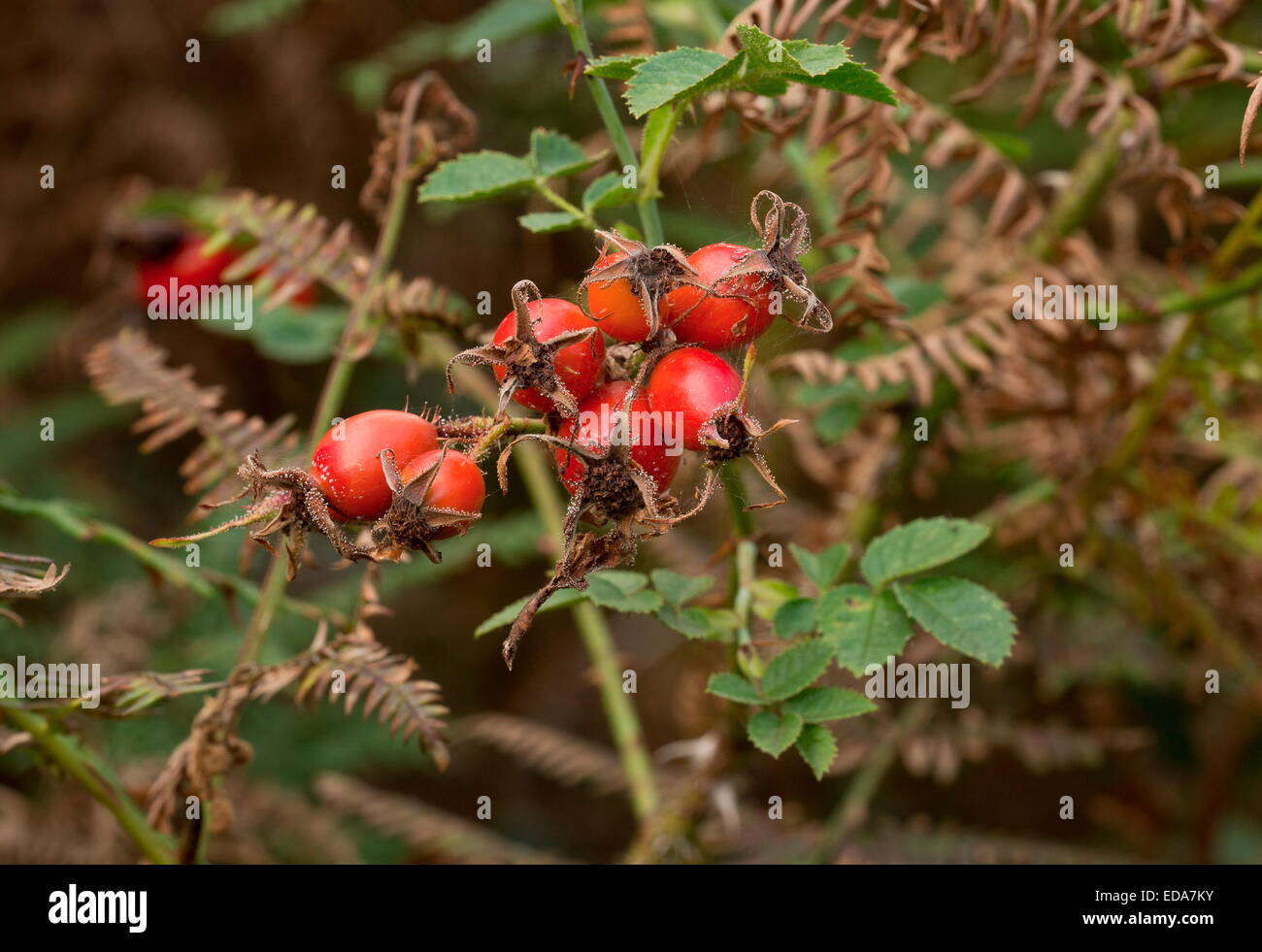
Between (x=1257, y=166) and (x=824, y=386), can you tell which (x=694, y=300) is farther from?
(x=1257, y=166)

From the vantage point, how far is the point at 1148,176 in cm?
106

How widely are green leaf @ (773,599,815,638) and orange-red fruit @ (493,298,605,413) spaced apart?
0.27 metres

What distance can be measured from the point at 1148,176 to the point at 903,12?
324 millimetres

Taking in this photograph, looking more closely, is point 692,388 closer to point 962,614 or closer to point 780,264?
point 780,264

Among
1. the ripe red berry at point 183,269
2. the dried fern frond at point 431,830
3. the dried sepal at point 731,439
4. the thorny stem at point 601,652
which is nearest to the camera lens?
the dried sepal at point 731,439

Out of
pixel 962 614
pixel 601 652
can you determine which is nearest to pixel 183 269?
pixel 601 652

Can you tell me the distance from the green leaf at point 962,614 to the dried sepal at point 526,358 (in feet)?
1.10

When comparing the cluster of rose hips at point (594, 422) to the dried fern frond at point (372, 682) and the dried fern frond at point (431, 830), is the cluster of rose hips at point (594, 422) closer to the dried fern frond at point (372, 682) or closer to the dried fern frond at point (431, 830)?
the dried fern frond at point (372, 682)

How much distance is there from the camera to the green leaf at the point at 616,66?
70cm

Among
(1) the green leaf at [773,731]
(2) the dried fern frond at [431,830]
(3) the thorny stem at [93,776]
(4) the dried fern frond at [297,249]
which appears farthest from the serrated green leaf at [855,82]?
(2) the dried fern frond at [431,830]

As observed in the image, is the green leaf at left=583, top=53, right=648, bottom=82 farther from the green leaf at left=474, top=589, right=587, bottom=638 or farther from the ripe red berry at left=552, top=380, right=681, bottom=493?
the green leaf at left=474, top=589, right=587, bottom=638

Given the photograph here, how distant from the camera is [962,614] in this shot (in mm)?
784

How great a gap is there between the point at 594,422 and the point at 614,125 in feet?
0.84
